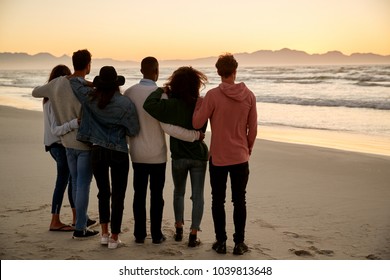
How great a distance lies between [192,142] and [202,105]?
13.4 inches

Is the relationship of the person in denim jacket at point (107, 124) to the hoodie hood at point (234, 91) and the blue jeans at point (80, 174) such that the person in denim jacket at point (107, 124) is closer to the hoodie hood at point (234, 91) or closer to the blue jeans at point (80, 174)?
the blue jeans at point (80, 174)

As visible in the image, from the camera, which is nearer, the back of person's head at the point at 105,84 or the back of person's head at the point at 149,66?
the back of person's head at the point at 105,84

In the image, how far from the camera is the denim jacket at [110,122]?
385 cm

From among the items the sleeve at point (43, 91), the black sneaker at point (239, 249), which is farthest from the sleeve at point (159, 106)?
the black sneaker at point (239, 249)

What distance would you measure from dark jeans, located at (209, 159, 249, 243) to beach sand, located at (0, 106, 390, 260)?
8.6 inches

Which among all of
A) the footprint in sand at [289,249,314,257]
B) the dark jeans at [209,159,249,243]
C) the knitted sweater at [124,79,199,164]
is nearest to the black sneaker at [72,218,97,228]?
the knitted sweater at [124,79,199,164]

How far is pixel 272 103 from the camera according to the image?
2075cm

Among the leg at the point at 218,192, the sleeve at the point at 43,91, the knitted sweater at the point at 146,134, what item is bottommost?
the leg at the point at 218,192

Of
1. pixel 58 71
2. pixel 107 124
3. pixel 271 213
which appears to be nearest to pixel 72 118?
pixel 107 124

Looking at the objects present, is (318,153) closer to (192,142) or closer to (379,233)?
(379,233)

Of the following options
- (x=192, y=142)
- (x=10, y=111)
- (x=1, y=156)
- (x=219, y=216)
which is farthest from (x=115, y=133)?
(x=10, y=111)

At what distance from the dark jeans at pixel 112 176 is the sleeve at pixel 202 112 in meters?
0.61

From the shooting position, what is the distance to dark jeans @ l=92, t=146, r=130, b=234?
3.91 m

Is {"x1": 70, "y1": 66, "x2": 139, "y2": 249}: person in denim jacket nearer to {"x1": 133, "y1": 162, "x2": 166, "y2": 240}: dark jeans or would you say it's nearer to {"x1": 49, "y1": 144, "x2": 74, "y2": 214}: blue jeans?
{"x1": 133, "y1": 162, "x2": 166, "y2": 240}: dark jeans
